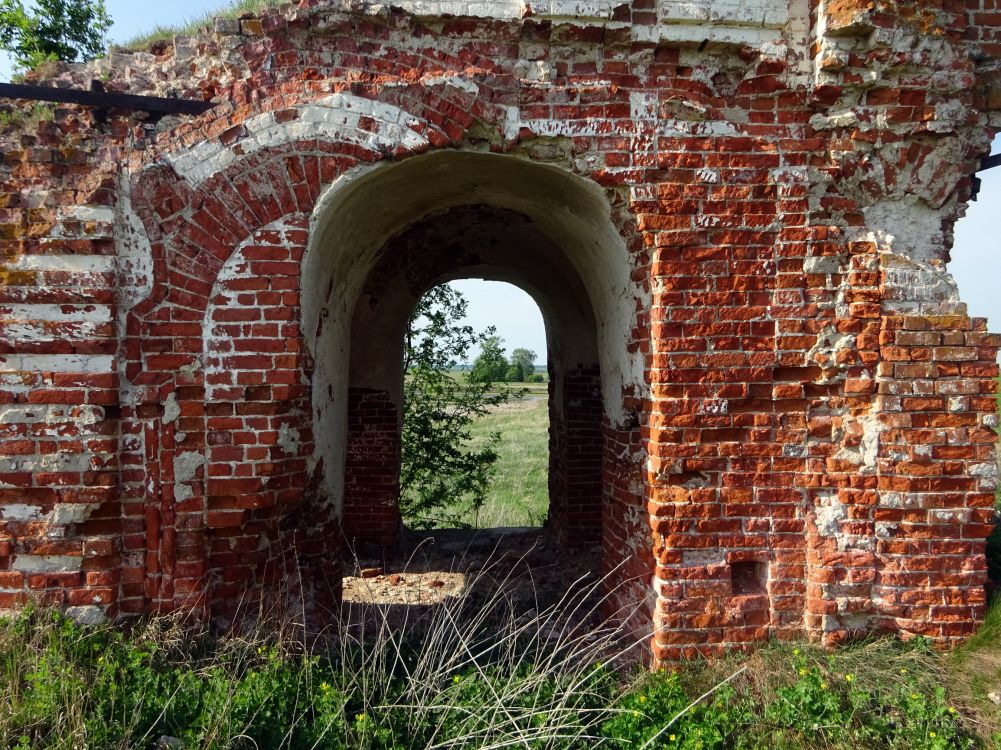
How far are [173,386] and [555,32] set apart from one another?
272 centimetres

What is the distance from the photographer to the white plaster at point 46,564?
3080mm

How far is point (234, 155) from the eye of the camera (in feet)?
10.5

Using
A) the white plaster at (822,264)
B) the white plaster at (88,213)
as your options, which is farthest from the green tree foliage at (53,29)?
the white plaster at (822,264)

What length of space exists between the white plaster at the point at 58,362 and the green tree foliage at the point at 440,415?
18.9 feet

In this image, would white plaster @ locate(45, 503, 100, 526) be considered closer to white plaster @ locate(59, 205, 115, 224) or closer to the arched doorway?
→ the arched doorway

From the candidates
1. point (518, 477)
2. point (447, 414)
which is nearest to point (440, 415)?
point (447, 414)

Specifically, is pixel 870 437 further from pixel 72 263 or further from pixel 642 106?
pixel 72 263

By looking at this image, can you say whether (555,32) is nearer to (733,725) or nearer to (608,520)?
(608,520)

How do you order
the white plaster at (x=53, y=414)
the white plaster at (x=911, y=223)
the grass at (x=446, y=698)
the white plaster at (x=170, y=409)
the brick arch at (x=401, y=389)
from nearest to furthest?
1. the grass at (x=446, y=698)
2. the white plaster at (x=53, y=414)
3. the white plaster at (x=170, y=409)
4. the white plaster at (x=911, y=223)
5. the brick arch at (x=401, y=389)

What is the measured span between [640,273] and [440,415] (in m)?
5.82

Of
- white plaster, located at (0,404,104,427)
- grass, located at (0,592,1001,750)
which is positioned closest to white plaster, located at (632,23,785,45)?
grass, located at (0,592,1001,750)

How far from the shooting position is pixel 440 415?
8.92m

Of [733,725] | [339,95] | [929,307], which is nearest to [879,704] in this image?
[733,725]

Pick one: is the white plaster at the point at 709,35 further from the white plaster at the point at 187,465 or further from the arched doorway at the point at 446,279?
the white plaster at the point at 187,465
